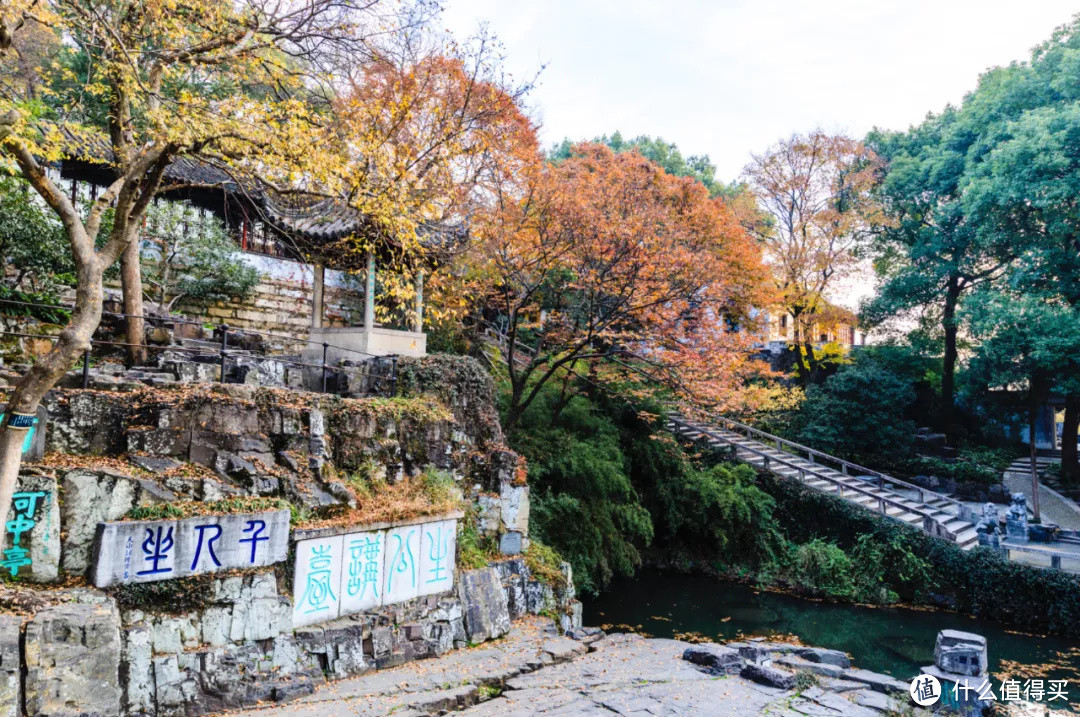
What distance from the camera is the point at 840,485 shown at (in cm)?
1831

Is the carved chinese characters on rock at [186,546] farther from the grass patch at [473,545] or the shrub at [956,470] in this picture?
the shrub at [956,470]

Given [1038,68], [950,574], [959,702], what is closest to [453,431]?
[959,702]

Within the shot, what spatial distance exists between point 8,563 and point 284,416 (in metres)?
3.28

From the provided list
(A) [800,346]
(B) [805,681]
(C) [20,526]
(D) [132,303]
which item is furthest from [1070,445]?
(C) [20,526]

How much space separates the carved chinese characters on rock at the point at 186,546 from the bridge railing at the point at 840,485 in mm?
15571

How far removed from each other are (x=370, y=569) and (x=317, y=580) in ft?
2.55

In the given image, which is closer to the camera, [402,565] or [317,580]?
[317,580]

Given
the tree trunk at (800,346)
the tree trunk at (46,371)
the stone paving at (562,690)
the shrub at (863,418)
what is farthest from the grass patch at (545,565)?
the tree trunk at (800,346)

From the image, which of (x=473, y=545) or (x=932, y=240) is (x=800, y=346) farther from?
(x=473, y=545)

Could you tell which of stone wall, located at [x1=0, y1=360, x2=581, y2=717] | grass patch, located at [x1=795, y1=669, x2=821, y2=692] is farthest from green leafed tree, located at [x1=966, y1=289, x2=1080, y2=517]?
stone wall, located at [x1=0, y1=360, x2=581, y2=717]

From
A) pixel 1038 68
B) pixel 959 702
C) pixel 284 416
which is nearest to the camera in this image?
pixel 959 702

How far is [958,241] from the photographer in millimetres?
21984

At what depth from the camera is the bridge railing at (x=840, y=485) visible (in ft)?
55.7

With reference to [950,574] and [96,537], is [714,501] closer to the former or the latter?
[950,574]
